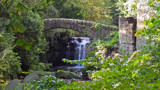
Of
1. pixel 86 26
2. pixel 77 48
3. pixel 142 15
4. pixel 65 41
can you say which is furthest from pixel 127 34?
pixel 65 41

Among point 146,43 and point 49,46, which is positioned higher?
point 146,43

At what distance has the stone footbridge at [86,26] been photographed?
511 inches

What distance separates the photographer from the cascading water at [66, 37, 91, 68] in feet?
47.8

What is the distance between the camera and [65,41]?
1562cm

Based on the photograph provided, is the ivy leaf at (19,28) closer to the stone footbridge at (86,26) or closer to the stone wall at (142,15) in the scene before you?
the stone wall at (142,15)

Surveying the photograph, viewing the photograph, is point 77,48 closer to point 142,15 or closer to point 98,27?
point 98,27

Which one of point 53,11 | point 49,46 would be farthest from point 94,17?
point 49,46

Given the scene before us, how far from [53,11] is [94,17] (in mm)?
3904

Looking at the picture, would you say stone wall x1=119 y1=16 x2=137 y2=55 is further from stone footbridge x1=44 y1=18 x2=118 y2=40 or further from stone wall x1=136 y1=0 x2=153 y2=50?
stone footbridge x1=44 y1=18 x2=118 y2=40

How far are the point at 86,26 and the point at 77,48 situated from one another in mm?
2164

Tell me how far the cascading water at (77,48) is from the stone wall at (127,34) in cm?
654

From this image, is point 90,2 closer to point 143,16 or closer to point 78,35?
point 78,35

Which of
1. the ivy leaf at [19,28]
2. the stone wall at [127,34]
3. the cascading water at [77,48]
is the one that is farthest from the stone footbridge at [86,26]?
the ivy leaf at [19,28]

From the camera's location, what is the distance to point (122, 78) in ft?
7.10
